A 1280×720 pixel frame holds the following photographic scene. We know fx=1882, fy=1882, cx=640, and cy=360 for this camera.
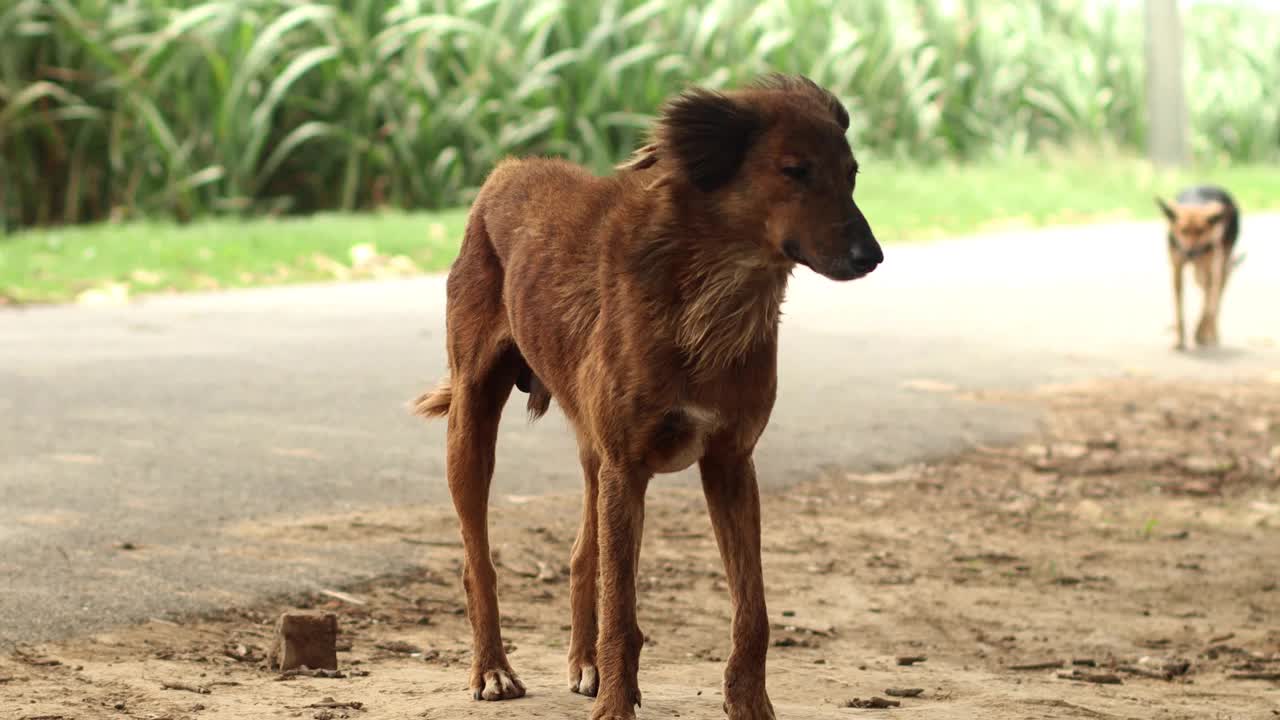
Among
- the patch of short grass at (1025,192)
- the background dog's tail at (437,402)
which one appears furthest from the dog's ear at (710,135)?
the patch of short grass at (1025,192)

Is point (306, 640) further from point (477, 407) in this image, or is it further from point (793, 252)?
point (793, 252)

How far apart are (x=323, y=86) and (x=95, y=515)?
10431 millimetres

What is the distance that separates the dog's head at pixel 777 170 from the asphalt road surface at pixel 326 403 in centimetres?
228

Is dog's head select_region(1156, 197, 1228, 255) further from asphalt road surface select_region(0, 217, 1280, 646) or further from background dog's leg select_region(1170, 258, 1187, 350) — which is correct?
asphalt road surface select_region(0, 217, 1280, 646)

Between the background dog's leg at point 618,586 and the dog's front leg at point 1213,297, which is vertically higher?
the dog's front leg at point 1213,297

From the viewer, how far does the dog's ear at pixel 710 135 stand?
381 cm

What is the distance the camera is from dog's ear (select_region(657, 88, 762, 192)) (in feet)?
12.5

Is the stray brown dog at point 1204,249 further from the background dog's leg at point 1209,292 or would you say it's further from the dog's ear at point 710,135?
the dog's ear at point 710,135

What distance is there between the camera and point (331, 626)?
15.6 feet

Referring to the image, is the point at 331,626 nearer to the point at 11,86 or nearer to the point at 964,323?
the point at 964,323

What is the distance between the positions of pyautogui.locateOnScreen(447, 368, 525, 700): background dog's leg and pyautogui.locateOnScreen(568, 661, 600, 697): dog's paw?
166 millimetres

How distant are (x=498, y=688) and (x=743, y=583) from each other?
74cm

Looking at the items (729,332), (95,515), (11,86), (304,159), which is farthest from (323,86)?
(729,332)

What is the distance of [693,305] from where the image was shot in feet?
12.6
